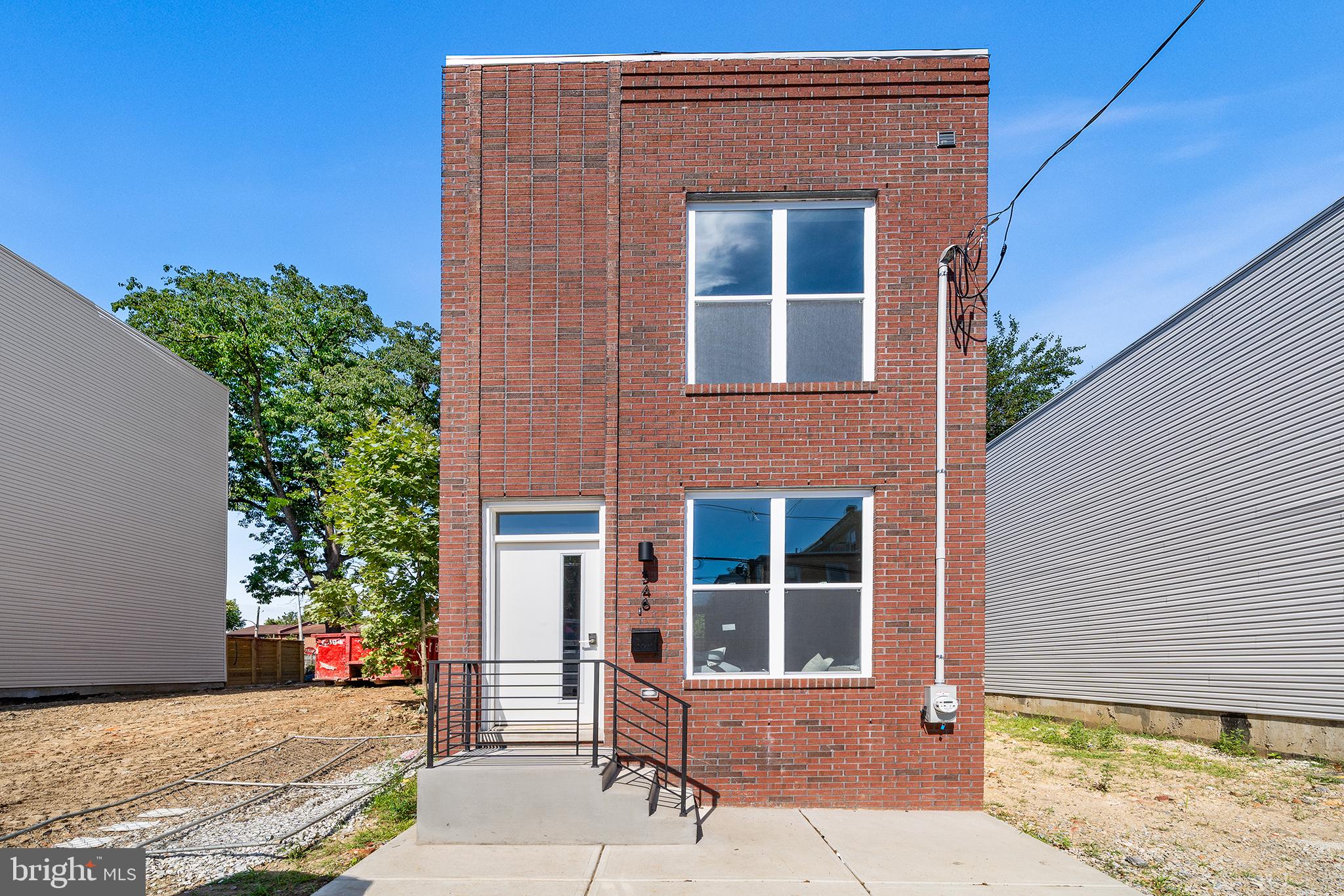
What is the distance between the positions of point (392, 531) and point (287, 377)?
17141 mm

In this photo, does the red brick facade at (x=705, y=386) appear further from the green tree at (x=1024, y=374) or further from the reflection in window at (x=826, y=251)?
Result: the green tree at (x=1024, y=374)

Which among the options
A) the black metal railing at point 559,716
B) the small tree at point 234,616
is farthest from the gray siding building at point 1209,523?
the small tree at point 234,616

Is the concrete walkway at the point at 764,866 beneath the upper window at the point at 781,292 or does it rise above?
beneath

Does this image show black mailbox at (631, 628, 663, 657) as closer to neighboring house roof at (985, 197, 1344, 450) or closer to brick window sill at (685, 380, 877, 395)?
brick window sill at (685, 380, 877, 395)

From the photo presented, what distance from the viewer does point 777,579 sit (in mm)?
7754

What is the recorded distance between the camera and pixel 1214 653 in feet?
42.6

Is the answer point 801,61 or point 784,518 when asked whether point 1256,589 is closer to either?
point 784,518

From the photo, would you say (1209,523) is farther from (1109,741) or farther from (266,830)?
(266,830)

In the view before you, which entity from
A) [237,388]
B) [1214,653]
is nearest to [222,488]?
[237,388]

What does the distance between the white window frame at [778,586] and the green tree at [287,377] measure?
830 inches

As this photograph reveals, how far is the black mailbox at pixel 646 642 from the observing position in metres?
7.52

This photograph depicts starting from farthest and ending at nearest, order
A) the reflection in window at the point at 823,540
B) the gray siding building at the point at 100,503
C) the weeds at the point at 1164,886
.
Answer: the gray siding building at the point at 100,503 → the reflection in window at the point at 823,540 → the weeds at the point at 1164,886

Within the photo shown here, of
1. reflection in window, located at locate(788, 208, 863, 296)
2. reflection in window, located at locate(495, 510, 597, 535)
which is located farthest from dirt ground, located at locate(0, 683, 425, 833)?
reflection in window, located at locate(788, 208, 863, 296)

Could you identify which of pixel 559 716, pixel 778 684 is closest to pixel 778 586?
pixel 778 684
